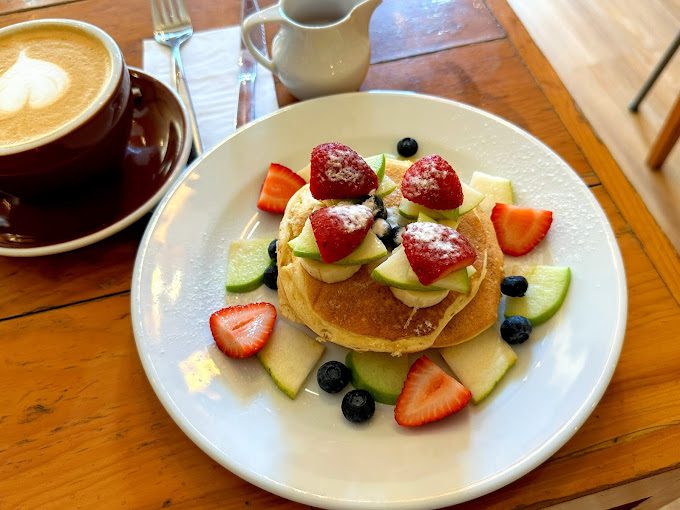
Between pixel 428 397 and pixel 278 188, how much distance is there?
0.66m

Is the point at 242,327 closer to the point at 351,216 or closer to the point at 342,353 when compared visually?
the point at 342,353

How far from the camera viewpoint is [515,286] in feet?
4.09

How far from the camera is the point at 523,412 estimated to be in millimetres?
1104

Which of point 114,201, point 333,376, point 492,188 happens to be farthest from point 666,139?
point 114,201

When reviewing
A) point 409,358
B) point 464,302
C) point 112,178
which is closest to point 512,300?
point 464,302

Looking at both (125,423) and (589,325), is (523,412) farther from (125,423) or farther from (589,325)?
(125,423)

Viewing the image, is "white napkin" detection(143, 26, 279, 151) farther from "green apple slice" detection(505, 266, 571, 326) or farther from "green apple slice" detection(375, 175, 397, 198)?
"green apple slice" detection(505, 266, 571, 326)

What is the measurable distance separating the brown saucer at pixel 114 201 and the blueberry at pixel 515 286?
85cm

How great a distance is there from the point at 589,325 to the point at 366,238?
1.62 ft

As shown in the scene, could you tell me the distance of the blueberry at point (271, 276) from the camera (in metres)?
1.34

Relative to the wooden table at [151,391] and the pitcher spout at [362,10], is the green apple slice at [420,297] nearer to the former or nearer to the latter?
the wooden table at [151,391]

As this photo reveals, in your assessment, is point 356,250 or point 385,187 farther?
point 385,187

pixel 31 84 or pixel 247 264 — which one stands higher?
A: pixel 31 84

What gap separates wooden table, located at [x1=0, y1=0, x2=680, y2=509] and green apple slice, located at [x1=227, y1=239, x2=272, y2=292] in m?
0.26
